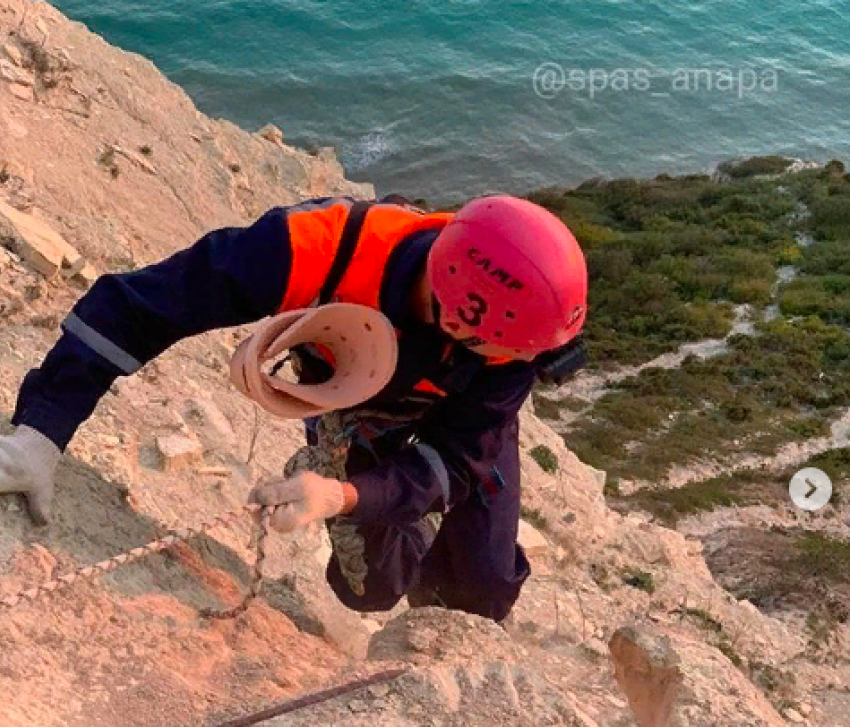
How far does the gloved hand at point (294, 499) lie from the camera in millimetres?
3051

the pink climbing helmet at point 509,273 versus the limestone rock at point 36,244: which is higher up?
the pink climbing helmet at point 509,273

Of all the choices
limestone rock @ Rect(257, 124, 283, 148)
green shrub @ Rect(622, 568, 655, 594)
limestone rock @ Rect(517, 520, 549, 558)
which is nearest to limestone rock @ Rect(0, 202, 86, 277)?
limestone rock @ Rect(517, 520, 549, 558)

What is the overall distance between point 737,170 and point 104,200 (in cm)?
3009

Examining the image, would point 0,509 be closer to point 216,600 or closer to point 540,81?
point 216,600

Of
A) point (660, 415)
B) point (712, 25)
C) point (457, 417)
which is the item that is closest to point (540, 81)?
point (712, 25)

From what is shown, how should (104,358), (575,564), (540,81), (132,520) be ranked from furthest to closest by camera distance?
(540,81) → (575,564) → (132,520) → (104,358)

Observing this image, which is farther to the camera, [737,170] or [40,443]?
[737,170]

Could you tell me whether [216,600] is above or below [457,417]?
below

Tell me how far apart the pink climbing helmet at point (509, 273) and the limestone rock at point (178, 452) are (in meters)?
2.08

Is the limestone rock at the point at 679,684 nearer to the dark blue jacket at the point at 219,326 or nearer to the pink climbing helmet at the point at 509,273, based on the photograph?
the dark blue jacket at the point at 219,326

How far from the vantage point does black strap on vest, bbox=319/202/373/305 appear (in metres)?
3.23

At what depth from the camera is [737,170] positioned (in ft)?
112

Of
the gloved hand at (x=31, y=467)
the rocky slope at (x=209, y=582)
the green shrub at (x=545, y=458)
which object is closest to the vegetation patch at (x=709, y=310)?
the green shrub at (x=545, y=458)

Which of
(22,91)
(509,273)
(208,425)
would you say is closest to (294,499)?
(509,273)
